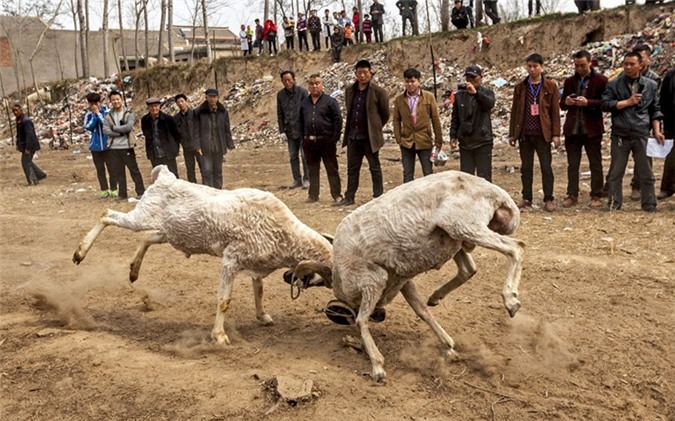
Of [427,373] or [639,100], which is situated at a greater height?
[639,100]

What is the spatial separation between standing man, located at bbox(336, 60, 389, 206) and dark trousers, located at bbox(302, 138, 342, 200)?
42cm

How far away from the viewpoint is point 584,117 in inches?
336

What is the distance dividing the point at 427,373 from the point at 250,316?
6.76 feet

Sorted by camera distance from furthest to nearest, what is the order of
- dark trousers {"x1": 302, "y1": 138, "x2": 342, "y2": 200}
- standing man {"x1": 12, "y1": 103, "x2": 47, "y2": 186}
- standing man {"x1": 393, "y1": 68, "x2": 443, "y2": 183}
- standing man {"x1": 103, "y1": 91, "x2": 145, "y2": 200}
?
standing man {"x1": 12, "y1": 103, "x2": 47, "y2": 186} < standing man {"x1": 103, "y1": 91, "x2": 145, "y2": 200} < dark trousers {"x1": 302, "y1": 138, "x2": 342, "y2": 200} < standing man {"x1": 393, "y1": 68, "x2": 443, "y2": 183}

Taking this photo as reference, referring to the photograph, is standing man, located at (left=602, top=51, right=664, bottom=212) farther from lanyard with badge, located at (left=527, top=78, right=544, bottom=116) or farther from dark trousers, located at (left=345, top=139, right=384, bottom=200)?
dark trousers, located at (left=345, top=139, right=384, bottom=200)

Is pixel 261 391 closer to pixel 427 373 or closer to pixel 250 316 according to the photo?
pixel 427 373

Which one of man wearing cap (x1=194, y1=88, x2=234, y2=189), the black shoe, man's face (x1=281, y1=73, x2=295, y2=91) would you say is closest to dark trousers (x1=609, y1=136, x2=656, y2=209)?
the black shoe

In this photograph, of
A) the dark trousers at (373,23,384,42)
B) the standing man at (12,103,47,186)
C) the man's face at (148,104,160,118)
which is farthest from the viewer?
the dark trousers at (373,23,384,42)

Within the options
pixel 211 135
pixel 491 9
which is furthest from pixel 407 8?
pixel 211 135

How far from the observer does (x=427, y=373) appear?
170 inches

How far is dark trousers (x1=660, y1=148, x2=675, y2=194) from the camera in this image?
8.75 meters

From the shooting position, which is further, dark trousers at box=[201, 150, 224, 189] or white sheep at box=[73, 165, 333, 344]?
dark trousers at box=[201, 150, 224, 189]

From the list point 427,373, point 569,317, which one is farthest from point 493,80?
point 427,373

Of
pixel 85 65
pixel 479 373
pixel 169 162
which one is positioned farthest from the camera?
pixel 85 65
